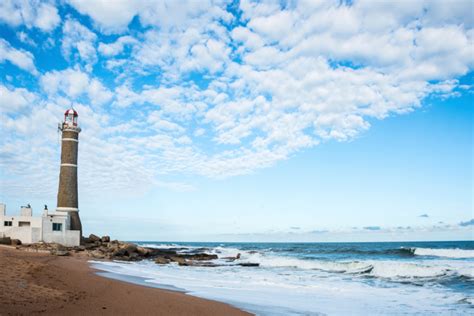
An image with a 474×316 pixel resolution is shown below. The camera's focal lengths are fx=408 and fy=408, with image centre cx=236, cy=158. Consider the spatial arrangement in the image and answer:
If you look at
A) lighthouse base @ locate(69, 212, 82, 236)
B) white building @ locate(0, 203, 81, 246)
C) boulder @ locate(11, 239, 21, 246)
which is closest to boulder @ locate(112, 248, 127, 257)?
white building @ locate(0, 203, 81, 246)

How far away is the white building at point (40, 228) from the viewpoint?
99.8ft

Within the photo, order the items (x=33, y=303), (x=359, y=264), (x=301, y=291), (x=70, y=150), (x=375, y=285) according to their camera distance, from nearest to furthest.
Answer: (x=33, y=303)
(x=301, y=291)
(x=375, y=285)
(x=359, y=264)
(x=70, y=150)

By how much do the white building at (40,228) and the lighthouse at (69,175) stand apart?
73cm

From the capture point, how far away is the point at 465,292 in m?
14.0

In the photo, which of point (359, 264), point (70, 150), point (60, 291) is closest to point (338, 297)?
point (60, 291)

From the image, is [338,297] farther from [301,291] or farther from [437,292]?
[437,292]

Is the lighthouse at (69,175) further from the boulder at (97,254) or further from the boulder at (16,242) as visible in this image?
the boulder at (97,254)

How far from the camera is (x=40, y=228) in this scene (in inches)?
1224

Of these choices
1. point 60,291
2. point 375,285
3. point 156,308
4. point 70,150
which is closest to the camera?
point 156,308

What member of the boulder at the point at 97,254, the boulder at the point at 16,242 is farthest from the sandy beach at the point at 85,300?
the boulder at the point at 16,242

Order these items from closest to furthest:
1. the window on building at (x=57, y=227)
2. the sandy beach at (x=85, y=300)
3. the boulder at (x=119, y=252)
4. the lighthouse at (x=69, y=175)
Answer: the sandy beach at (x=85, y=300) < the boulder at (x=119, y=252) < the window on building at (x=57, y=227) < the lighthouse at (x=69, y=175)

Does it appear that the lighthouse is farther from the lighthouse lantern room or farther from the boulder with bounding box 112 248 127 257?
the boulder with bounding box 112 248 127 257

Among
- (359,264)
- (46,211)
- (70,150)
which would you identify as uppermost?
(70,150)

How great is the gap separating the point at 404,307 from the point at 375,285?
5.77 meters
